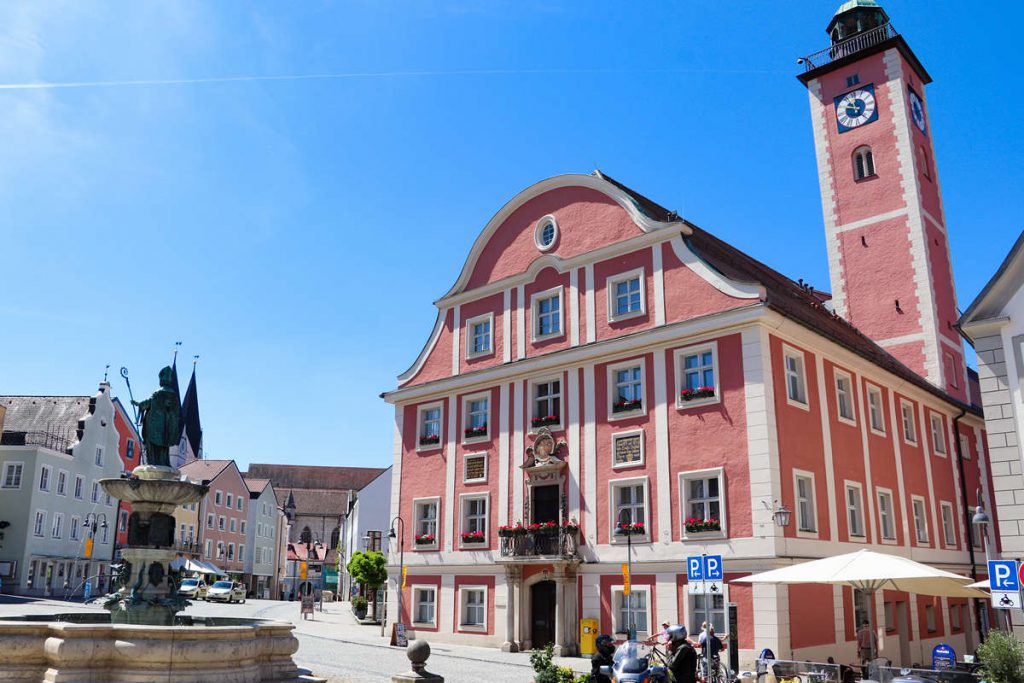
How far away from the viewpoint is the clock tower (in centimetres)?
3531

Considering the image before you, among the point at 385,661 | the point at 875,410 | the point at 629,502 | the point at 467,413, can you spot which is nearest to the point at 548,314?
the point at 467,413

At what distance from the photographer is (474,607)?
2838cm

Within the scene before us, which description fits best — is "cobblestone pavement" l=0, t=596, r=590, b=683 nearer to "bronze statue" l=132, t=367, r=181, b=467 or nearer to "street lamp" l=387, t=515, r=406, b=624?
"street lamp" l=387, t=515, r=406, b=624

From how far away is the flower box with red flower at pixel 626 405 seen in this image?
25594 millimetres

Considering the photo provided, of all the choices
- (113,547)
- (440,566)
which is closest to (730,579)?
(440,566)

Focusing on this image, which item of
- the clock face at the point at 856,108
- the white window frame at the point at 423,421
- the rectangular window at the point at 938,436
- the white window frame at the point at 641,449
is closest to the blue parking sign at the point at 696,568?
the white window frame at the point at 641,449

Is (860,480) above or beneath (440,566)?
above

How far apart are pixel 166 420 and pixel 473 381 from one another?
49.8 feet

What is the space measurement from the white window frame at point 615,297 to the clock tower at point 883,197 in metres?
14.7

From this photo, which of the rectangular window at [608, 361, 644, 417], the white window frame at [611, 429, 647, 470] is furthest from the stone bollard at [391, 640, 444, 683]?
the rectangular window at [608, 361, 644, 417]

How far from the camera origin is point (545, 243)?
3025 centimetres

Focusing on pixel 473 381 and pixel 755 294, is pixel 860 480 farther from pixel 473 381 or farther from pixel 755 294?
pixel 473 381

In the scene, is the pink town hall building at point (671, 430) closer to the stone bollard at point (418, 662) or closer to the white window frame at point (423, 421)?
the white window frame at point (423, 421)

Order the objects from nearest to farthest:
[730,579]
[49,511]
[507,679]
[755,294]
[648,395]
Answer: [507,679] < [730,579] < [755,294] < [648,395] < [49,511]
